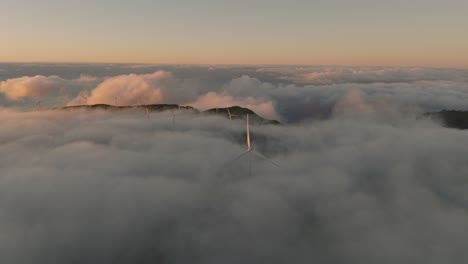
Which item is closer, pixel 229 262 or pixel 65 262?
pixel 229 262

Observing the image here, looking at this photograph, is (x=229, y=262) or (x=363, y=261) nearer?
(x=229, y=262)

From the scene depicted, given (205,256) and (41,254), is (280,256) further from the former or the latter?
(41,254)

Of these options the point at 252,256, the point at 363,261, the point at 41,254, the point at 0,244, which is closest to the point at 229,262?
the point at 252,256

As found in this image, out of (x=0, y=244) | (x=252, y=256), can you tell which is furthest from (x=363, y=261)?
(x=0, y=244)

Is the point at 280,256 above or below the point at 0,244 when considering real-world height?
below

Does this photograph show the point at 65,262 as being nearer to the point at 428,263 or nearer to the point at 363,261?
the point at 363,261

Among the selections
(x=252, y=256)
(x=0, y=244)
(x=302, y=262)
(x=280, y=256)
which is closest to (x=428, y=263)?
(x=302, y=262)

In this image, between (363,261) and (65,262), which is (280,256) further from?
(65,262)
